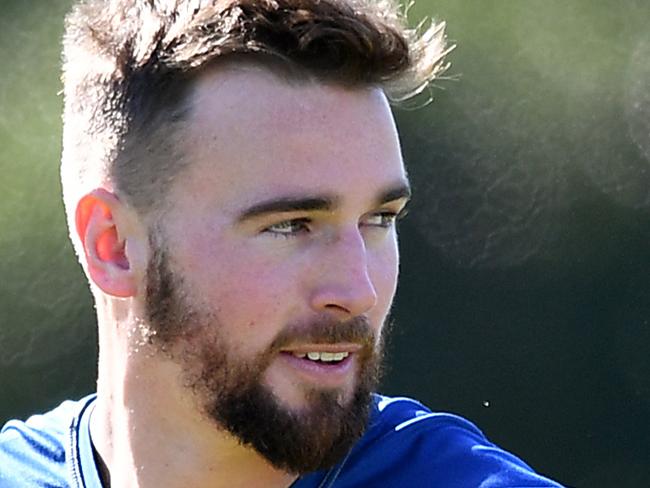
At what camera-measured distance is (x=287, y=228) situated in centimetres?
152

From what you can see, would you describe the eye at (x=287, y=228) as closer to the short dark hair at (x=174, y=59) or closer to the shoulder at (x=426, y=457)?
the short dark hair at (x=174, y=59)

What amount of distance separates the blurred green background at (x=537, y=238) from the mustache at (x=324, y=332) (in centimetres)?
150

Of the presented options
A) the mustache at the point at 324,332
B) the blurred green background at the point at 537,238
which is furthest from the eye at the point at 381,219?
the blurred green background at the point at 537,238

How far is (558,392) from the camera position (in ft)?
9.71

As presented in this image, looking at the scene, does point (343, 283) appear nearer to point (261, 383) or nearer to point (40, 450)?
point (261, 383)

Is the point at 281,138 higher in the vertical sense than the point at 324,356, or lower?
higher

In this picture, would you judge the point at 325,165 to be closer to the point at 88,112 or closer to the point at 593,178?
the point at 88,112

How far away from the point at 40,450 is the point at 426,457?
52cm

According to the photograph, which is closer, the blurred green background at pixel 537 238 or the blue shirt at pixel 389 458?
the blue shirt at pixel 389 458

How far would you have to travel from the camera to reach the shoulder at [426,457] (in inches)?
60.0

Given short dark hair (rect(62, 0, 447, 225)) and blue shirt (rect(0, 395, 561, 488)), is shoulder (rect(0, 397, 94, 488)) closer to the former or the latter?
blue shirt (rect(0, 395, 561, 488))

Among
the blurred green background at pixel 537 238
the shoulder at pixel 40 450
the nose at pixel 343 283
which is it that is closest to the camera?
the nose at pixel 343 283

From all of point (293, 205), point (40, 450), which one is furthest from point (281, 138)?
point (40, 450)

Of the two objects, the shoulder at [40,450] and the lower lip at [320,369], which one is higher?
the lower lip at [320,369]
